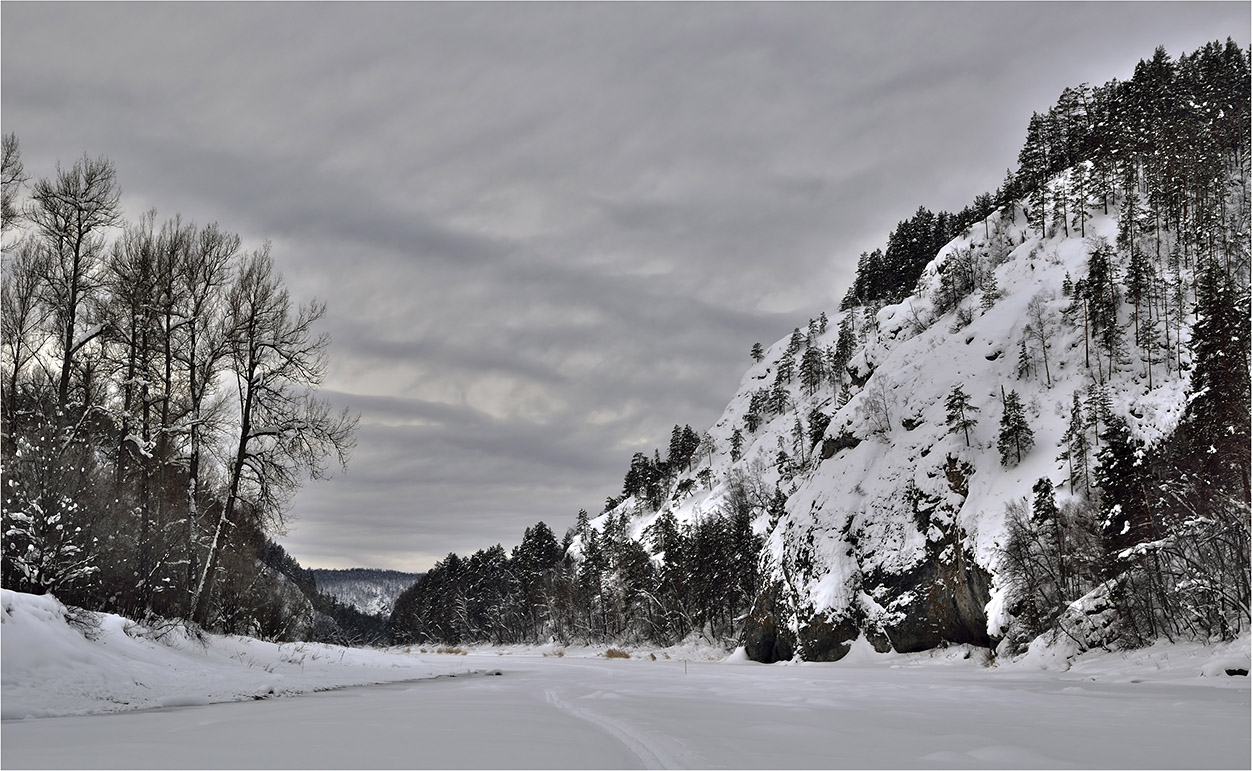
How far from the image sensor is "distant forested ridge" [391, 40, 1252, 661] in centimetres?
3384

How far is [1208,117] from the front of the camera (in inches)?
4008

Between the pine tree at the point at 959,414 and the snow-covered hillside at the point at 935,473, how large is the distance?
0.50m

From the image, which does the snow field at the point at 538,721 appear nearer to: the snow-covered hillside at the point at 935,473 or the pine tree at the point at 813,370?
the snow-covered hillside at the point at 935,473

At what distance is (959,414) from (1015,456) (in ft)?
16.9

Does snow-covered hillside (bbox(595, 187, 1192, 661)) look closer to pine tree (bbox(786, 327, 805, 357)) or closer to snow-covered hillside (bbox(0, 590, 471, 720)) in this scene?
snow-covered hillside (bbox(0, 590, 471, 720))

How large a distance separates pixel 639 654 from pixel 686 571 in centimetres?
1374

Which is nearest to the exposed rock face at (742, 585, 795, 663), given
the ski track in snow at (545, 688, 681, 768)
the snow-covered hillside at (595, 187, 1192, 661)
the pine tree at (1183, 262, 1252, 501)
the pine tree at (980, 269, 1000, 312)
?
the snow-covered hillside at (595, 187, 1192, 661)

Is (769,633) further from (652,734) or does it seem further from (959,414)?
(652,734)

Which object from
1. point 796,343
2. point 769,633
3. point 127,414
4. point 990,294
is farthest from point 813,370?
point 127,414

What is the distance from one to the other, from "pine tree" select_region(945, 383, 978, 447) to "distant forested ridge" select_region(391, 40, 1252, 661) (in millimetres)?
227

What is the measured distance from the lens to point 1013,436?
5597 cm

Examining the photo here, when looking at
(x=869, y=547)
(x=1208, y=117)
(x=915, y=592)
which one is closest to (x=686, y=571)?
(x=869, y=547)

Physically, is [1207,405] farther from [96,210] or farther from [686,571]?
[686,571]

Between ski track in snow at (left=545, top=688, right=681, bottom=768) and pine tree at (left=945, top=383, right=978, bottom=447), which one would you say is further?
pine tree at (left=945, top=383, right=978, bottom=447)
